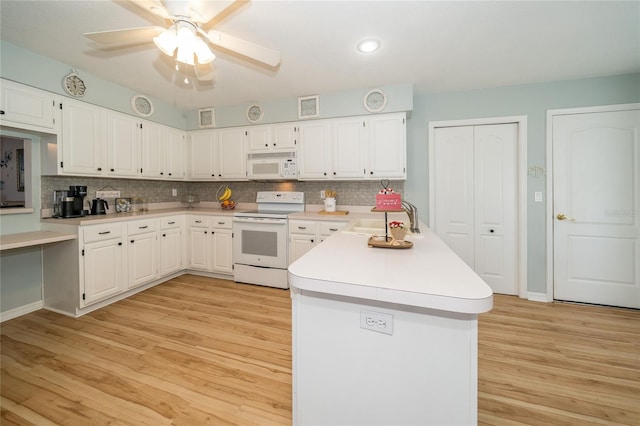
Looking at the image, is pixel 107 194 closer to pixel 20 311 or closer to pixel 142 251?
pixel 142 251

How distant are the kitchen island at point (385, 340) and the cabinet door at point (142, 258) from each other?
2.79 meters

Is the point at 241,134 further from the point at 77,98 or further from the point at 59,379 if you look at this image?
the point at 59,379

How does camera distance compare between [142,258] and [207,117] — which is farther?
[207,117]

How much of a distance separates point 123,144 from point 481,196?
4.42m

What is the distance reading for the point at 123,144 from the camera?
3.33 metres

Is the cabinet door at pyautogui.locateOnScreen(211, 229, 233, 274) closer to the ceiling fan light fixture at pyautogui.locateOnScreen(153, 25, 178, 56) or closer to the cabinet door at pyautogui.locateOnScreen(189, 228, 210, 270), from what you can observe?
the cabinet door at pyautogui.locateOnScreen(189, 228, 210, 270)

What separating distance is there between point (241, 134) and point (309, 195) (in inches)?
52.0

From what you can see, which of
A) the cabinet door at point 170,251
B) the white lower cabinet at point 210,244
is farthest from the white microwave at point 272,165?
the cabinet door at point 170,251

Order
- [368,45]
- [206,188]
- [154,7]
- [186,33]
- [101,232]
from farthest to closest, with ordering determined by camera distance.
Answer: [206,188] < [101,232] < [368,45] < [186,33] < [154,7]

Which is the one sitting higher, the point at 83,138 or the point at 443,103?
the point at 443,103

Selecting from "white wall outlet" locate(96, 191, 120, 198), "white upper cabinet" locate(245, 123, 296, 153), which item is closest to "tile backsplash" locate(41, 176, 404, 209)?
"white wall outlet" locate(96, 191, 120, 198)

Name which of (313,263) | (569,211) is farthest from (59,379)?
(569,211)

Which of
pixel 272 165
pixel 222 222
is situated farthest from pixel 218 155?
pixel 222 222

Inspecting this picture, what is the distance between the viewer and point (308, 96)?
11.8ft
